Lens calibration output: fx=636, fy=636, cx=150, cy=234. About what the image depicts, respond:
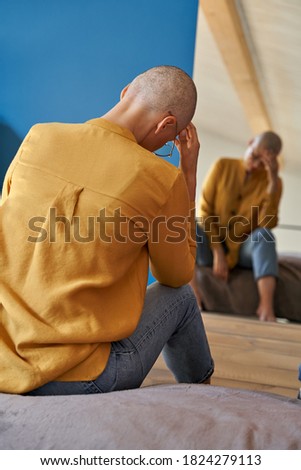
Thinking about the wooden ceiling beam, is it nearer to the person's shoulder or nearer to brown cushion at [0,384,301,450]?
the person's shoulder

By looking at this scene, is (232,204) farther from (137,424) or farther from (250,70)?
(137,424)

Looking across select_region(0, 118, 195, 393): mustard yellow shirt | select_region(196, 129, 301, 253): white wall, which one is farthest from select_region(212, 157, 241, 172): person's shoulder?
select_region(0, 118, 195, 393): mustard yellow shirt

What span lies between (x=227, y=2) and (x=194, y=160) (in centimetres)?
224

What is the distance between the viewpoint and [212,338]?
287cm

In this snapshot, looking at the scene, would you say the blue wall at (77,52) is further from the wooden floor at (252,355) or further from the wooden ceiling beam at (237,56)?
the wooden floor at (252,355)

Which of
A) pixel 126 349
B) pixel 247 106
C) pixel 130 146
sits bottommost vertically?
pixel 247 106

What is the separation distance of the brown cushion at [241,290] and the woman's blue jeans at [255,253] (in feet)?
0.19

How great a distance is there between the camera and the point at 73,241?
1.30 metres

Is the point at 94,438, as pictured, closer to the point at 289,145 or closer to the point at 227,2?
the point at 227,2

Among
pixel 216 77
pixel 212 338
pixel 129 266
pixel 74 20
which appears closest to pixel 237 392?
pixel 129 266

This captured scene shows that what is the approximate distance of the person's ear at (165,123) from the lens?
1478 mm

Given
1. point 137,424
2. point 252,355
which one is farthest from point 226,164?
point 137,424

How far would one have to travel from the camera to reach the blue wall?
10.0 feet

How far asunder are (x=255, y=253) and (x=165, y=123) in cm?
236
